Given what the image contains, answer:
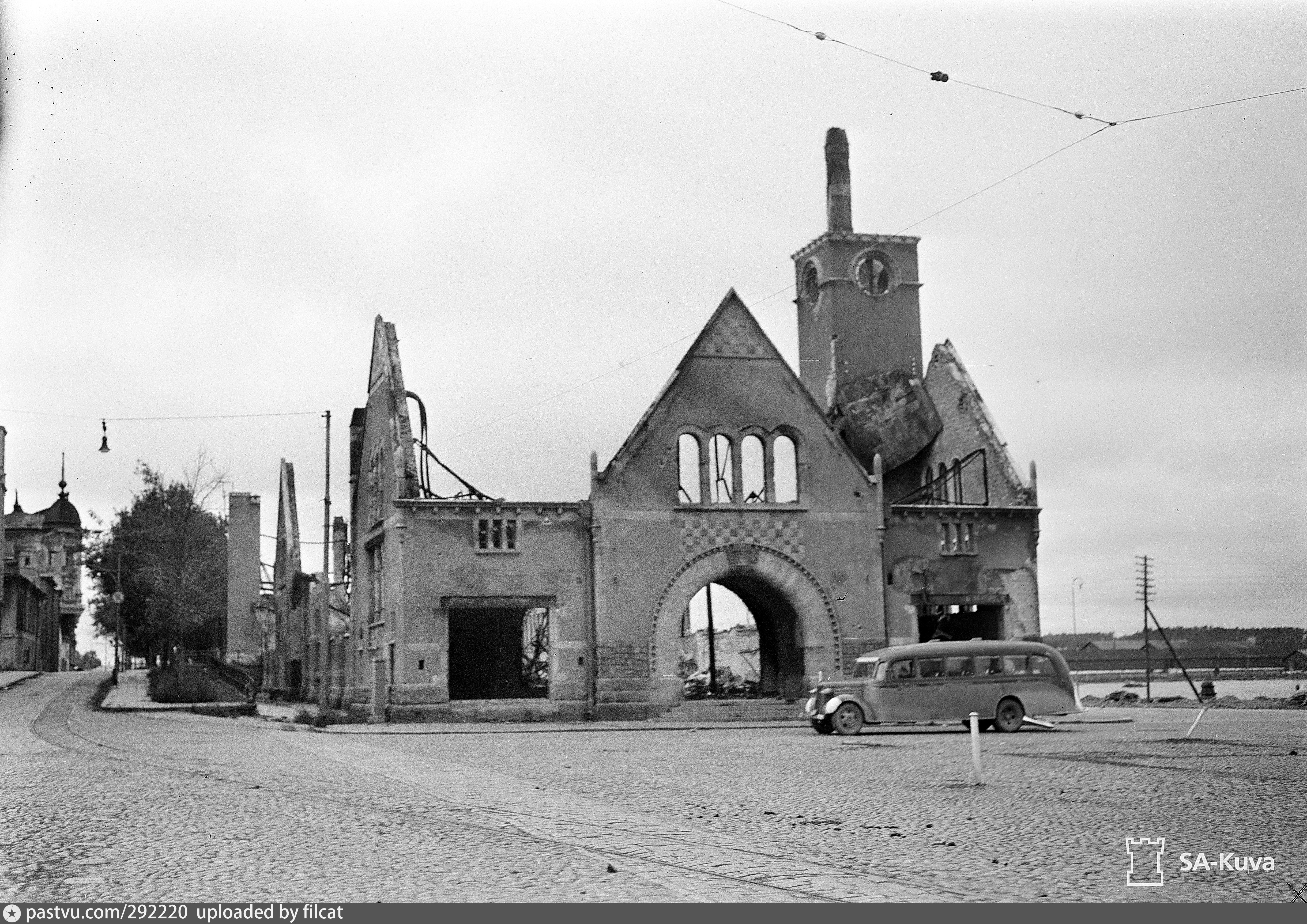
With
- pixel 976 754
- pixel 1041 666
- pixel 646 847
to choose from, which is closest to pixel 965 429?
pixel 1041 666

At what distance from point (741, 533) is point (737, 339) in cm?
530

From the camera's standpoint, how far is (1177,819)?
13.2 m

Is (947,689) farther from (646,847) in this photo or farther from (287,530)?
(287,530)

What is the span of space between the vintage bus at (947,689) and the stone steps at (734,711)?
670 cm

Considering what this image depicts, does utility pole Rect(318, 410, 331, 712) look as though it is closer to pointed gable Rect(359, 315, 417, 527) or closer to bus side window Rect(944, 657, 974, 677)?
pointed gable Rect(359, 315, 417, 527)

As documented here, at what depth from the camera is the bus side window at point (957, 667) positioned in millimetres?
31141

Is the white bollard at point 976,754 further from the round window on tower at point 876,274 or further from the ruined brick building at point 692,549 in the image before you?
the round window on tower at point 876,274

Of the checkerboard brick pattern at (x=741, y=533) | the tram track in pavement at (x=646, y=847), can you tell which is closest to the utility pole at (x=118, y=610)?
the checkerboard brick pattern at (x=741, y=533)

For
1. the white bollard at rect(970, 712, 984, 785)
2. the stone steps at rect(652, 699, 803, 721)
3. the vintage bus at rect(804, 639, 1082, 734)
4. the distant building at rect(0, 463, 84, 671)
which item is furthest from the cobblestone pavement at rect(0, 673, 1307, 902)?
the distant building at rect(0, 463, 84, 671)

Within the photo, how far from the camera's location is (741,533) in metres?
39.4

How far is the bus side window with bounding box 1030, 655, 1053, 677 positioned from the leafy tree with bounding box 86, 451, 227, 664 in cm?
3905

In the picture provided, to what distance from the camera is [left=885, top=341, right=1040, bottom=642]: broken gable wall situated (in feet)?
133

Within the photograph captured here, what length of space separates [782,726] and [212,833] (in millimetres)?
23914
